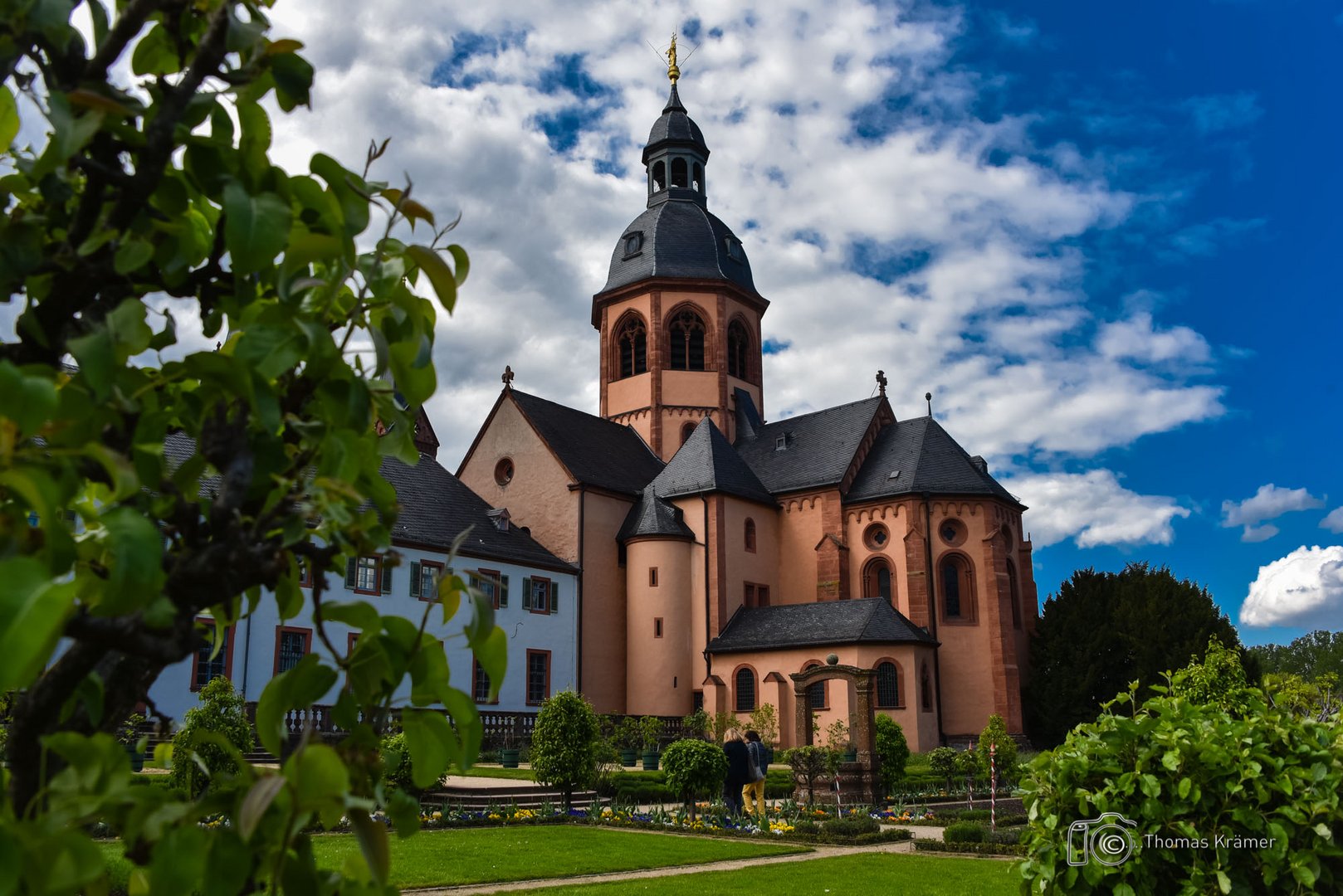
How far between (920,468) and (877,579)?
16.5 feet

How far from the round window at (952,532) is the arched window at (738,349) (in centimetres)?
1376

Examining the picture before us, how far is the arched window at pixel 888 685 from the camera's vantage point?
37531mm

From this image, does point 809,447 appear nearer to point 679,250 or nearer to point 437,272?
point 679,250

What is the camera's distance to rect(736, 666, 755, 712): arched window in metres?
39.2

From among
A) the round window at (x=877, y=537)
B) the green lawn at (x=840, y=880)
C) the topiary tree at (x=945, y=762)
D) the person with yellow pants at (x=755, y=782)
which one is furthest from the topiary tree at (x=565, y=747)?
the round window at (x=877, y=537)

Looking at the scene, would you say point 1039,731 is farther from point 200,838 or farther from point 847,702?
point 200,838

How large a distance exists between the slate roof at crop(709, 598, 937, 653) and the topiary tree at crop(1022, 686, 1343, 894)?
105 feet

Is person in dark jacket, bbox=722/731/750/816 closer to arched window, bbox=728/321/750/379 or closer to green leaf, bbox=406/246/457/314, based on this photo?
green leaf, bbox=406/246/457/314

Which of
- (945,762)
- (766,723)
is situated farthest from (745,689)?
(945,762)

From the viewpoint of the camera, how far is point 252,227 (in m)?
1.63


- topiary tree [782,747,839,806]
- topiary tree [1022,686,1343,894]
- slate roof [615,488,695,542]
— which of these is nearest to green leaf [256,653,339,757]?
topiary tree [1022,686,1343,894]

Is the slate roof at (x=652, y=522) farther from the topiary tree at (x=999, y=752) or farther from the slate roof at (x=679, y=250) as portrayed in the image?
the topiary tree at (x=999, y=752)

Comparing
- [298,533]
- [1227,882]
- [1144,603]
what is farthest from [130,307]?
[1144,603]

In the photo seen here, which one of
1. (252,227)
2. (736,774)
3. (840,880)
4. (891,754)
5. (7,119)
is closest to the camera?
(252,227)
